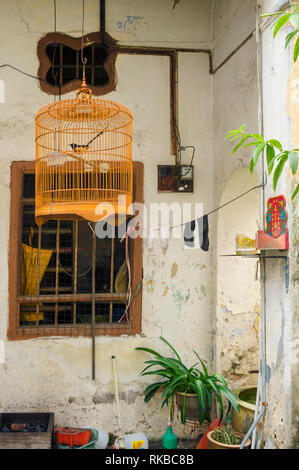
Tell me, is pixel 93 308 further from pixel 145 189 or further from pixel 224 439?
pixel 224 439

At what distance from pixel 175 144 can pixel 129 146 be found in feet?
2.36

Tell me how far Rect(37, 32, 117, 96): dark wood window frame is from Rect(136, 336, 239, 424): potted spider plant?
284 cm

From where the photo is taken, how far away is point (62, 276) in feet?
17.6

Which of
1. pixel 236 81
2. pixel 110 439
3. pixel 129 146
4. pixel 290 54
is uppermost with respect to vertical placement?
pixel 236 81

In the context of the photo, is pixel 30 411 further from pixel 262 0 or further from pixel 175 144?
pixel 262 0

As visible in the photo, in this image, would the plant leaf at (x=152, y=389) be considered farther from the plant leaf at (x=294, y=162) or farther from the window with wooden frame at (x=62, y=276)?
the plant leaf at (x=294, y=162)

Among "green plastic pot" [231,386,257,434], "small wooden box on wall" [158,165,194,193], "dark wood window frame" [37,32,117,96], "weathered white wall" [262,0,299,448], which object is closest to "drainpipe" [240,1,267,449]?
"weathered white wall" [262,0,299,448]

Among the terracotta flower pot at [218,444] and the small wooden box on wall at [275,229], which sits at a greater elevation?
the small wooden box on wall at [275,229]

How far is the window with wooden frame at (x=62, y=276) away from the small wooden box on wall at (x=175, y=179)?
9.4 inches

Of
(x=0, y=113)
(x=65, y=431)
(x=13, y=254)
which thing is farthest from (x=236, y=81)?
(x=65, y=431)

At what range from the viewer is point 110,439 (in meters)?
5.14

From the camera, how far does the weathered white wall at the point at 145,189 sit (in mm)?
5102

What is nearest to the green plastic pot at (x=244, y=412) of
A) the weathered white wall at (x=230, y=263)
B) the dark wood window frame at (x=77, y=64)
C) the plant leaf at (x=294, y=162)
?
the weathered white wall at (x=230, y=263)

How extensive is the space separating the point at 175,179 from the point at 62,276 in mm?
1634
